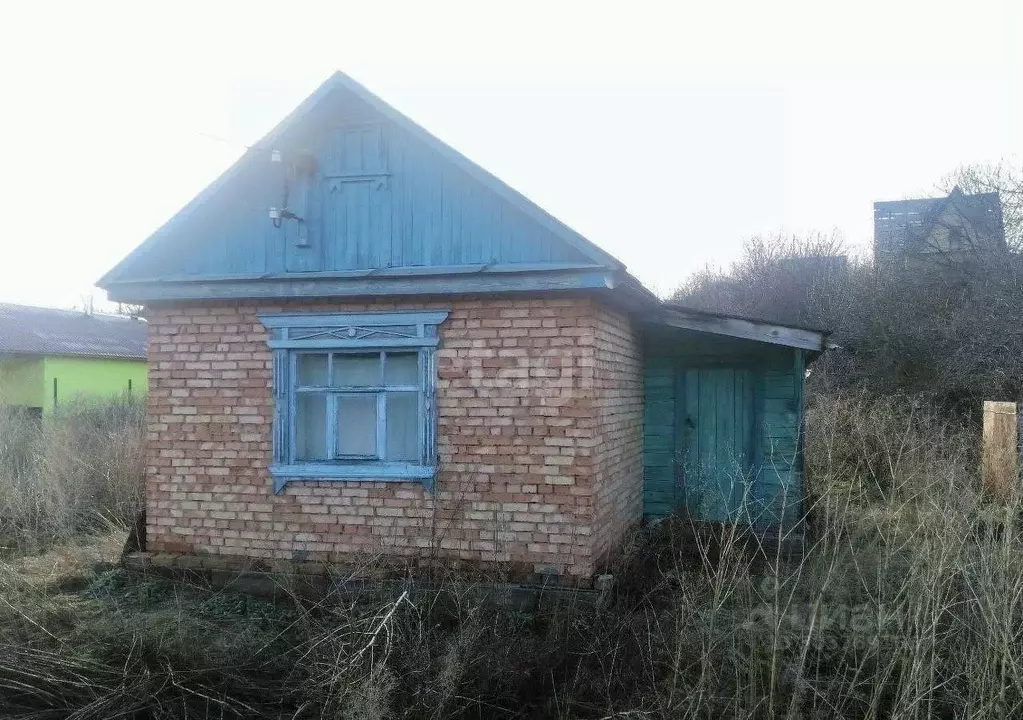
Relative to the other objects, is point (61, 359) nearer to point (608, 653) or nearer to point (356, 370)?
point (356, 370)

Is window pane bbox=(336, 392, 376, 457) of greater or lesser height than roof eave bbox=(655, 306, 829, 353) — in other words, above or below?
below

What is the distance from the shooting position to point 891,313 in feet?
65.5

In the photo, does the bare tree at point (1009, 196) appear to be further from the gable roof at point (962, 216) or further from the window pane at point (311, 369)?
the window pane at point (311, 369)

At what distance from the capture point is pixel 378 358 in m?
7.30

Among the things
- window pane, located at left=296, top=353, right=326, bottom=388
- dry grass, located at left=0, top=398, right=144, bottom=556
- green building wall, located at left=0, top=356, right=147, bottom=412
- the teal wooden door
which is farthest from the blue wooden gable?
green building wall, located at left=0, top=356, right=147, bottom=412

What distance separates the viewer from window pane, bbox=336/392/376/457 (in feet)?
24.0

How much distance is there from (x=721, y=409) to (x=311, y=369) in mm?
4727

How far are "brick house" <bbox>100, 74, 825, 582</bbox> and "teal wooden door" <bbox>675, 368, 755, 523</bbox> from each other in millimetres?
1282

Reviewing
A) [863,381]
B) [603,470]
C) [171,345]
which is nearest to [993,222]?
[863,381]

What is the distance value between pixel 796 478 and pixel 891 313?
13.2 m

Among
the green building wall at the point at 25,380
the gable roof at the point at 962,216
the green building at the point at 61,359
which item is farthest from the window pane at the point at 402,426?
the green building wall at the point at 25,380

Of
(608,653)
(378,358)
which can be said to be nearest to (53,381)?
(378,358)

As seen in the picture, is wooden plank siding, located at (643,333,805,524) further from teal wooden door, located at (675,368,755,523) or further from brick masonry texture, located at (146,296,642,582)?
brick masonry texture, located at (146,296,642,582)

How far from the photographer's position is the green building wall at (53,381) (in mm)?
22469
